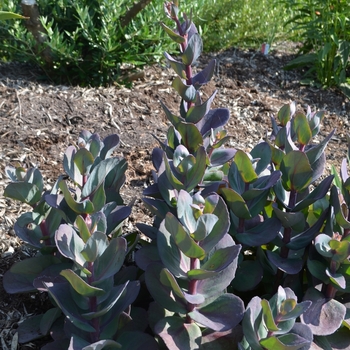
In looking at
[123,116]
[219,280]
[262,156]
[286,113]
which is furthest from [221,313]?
[123,116]

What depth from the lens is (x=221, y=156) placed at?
6.22ft

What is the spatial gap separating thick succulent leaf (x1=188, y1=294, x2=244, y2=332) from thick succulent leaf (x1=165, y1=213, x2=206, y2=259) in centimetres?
22

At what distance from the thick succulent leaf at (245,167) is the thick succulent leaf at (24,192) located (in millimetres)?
682

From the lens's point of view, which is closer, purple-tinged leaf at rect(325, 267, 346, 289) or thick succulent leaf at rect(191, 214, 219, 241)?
thick succulent leaf at rect(191, 214, 219, 241)

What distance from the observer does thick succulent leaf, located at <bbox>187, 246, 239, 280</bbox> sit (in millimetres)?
1319

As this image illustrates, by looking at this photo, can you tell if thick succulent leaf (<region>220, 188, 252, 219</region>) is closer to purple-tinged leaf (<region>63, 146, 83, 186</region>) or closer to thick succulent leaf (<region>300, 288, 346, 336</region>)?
thick succulent leaf (<region>300, 288, 346, 336</region>)

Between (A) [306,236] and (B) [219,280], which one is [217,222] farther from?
(A) [306,236]

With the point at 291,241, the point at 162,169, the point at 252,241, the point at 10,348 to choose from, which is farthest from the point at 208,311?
the point at 10,348

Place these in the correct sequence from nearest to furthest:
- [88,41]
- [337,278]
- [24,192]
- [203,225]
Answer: [203,225] < [337,278] < [24,192] < [88,41]

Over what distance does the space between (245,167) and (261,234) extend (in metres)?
0.22

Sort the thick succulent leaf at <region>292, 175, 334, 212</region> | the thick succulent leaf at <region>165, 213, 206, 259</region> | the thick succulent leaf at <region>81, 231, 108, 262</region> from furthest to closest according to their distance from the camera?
1. the thick succulent leaf at <region>292, 175, 334, 212</region>
2. the thick succulent leaf at <region>81, 231, 108, 262</region>
3. the thick succulent leaf at <region>165, 213, 206, 259</region>

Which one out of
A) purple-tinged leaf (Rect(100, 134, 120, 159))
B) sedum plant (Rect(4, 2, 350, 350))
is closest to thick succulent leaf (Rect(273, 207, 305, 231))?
sedum plant (Rect(4, 2, 350, 350))

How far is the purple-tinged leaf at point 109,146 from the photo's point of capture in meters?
1.87

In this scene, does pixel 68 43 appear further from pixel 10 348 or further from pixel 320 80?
pixel 10 348
